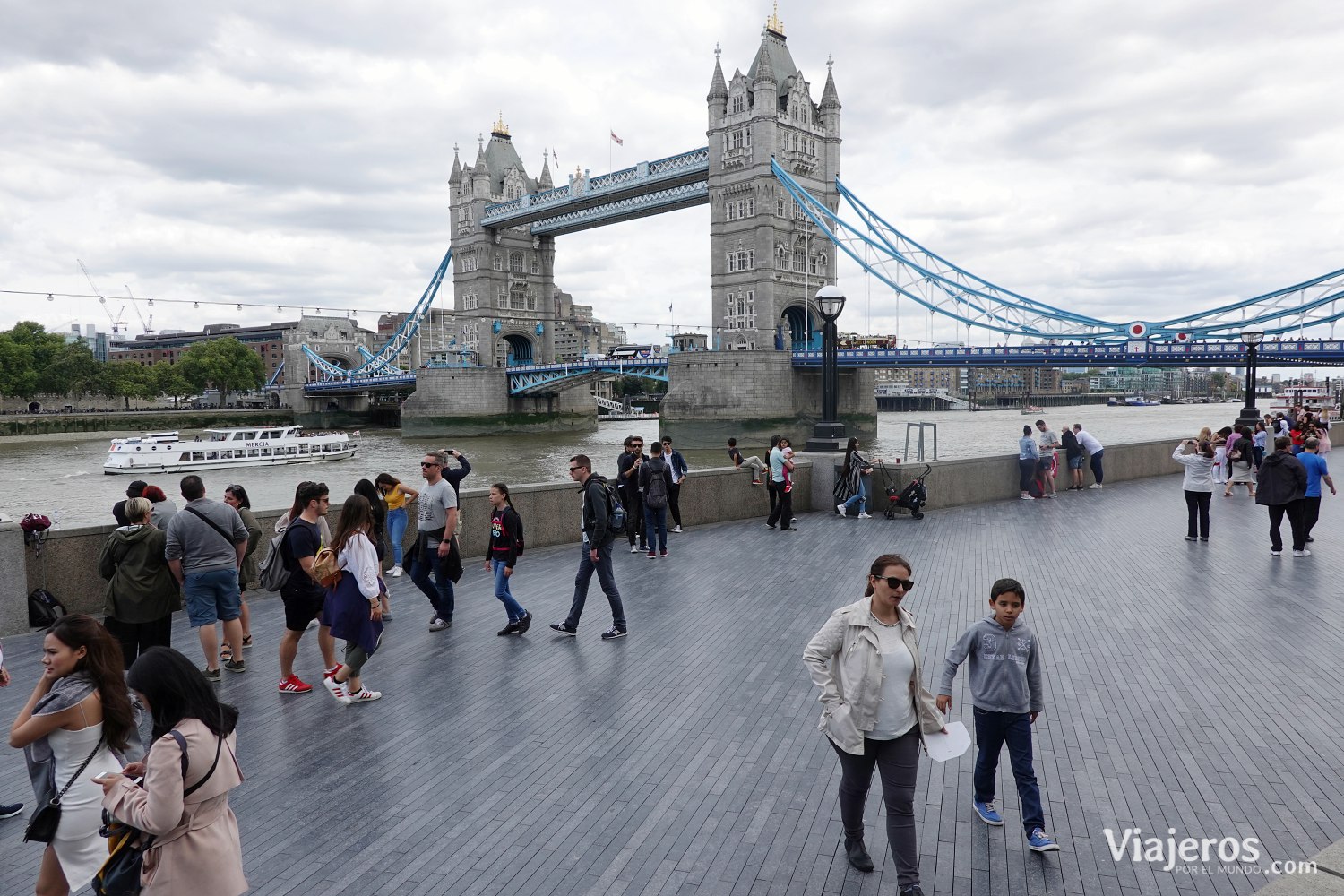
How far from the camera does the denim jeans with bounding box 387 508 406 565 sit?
8.92 metres

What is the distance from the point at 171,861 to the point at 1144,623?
7079 mm

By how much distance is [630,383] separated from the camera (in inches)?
4432

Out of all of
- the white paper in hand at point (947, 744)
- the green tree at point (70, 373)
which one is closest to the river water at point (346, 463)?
the green tree at point (70, 373)

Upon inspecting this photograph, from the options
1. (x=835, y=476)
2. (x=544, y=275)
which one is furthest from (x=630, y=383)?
(x=835, y=476)

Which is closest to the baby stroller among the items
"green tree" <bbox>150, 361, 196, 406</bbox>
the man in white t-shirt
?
the man in white t-shirt

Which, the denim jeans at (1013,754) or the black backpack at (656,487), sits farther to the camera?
the black backpack at (656,487)

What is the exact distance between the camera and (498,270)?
7681 cm

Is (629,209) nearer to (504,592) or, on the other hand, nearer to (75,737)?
(504,592)

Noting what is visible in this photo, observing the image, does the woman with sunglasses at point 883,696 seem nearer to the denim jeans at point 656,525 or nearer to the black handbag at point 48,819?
the black handbag at point 48,819

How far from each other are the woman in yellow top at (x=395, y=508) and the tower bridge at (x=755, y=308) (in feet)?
129

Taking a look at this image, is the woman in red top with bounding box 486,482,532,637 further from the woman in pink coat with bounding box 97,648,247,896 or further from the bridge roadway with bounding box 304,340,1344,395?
the bridge roadway with bounding box 304,340,1344,395

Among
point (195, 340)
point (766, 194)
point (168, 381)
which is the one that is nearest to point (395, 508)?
point (766, 194)

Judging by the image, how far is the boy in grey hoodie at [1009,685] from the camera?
3.83 meters

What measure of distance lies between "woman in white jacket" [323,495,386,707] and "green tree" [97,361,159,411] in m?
87.6
